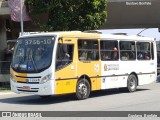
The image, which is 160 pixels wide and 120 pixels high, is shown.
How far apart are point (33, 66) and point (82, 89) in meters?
2.19

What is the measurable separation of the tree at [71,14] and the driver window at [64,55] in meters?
9.35

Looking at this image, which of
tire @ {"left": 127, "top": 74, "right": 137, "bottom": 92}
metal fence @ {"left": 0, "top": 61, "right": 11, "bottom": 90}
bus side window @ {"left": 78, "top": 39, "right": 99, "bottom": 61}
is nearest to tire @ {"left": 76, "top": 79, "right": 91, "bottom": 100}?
bus side window @ {"left": 78, "top": 39, "right": 99, "bottom": 61}

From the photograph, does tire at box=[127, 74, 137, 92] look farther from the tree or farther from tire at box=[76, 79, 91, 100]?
the tree

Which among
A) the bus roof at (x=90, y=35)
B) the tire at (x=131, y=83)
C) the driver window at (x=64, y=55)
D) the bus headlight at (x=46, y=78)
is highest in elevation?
the bus roof at (x=90, y=35)

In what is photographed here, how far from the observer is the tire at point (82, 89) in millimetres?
15783

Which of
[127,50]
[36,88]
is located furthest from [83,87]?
[127,50]

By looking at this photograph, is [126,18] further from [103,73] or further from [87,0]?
[103,73]

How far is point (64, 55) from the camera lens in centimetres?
1527

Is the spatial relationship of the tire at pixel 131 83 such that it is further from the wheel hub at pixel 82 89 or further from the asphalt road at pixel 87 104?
the wheel hub at pixel 82 89

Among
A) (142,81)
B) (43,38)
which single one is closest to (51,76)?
(43,38)

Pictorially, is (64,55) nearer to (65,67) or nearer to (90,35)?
(65,67)

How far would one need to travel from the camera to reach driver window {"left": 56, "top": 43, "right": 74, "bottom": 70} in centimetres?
1502

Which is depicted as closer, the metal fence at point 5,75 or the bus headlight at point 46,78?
the bus headlight at point 46,78

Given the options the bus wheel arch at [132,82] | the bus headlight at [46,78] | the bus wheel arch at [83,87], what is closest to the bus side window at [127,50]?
the bus wheel arch at [132,82]
